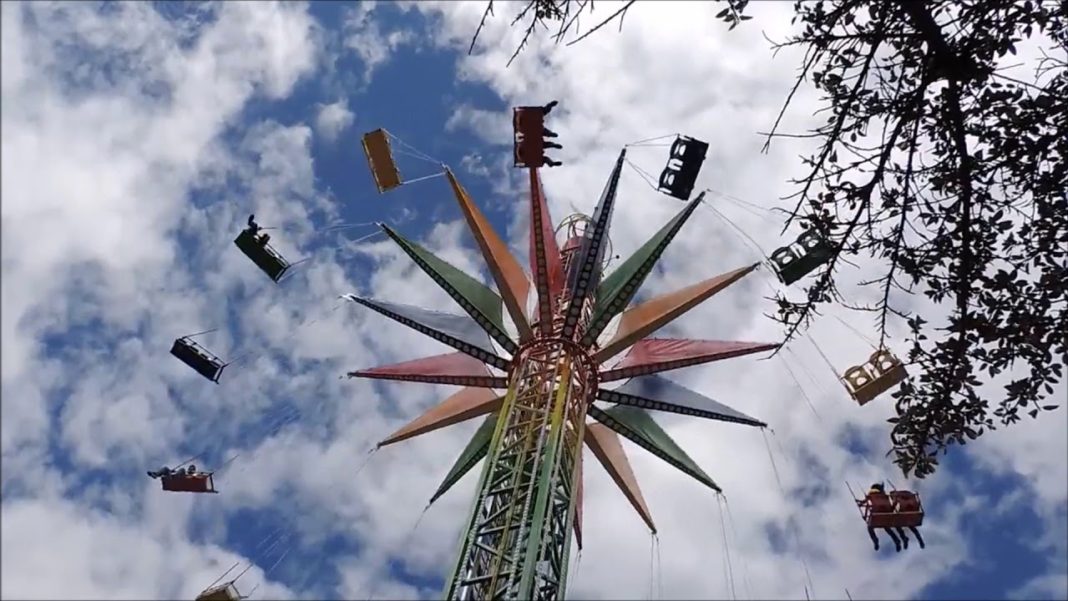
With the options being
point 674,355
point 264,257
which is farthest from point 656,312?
point 264,257

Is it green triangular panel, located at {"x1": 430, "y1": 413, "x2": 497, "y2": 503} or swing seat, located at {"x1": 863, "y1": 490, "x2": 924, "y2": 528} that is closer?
swing seat, located at {"x1": 863, "y1": 490, "x2": 924, "y2": 528}

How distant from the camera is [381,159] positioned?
18203mm

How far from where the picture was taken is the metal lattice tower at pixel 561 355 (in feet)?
50.6

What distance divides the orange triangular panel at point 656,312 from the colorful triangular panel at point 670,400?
0.70 meters

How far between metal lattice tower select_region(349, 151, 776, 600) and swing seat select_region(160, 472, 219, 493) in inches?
183

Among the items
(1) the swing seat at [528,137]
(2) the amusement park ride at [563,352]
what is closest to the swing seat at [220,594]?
(2) the amusement park ride at [563,352]

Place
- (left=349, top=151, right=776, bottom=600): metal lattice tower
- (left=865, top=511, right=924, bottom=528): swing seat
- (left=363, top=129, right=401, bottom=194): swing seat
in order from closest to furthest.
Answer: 1. (left=865, top=511, right=924, bottom=528): swing seat
2. (left=349, top=151, right=776, bottom=600): metal lattice tower
3. (left=363, top=129, right=401, bottom=194): swing seat

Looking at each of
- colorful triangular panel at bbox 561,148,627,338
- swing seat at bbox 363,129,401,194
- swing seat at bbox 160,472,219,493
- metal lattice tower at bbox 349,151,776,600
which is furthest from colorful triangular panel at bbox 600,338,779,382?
swing seat at bbox 160,472,219,493

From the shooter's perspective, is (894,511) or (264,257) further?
(264,257)

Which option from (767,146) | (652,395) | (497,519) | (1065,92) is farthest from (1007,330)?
(652,395)

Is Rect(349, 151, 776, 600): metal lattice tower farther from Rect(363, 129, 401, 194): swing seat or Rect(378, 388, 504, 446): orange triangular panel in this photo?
Rect(363, 129, 401, 194): swing seat

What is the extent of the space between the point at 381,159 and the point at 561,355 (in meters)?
5.47

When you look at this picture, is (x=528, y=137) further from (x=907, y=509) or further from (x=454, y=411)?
(x=907, y=509)

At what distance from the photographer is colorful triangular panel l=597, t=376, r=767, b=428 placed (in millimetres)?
16175
